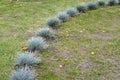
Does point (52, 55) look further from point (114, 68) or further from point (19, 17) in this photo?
point (19, 17)

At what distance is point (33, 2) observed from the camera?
1809cm

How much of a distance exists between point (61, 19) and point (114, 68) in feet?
17.9

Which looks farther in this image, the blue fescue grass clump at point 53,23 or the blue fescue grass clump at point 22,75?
the blue fescue grass clump at point 53,23

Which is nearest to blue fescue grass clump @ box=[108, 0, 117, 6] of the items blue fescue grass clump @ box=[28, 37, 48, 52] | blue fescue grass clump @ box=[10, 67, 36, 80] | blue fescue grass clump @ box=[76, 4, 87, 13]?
blue fescue grass clump @ box=[76, 4, 87, 13]

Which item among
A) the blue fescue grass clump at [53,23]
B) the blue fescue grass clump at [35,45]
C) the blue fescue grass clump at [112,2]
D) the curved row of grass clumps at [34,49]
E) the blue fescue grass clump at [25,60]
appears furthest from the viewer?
the blue fescue grass clump at [112,2]

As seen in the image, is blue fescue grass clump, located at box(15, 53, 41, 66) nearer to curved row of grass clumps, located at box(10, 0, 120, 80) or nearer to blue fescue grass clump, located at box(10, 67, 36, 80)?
curved row of grass clumps, located at box(10, 0, 120, 80)

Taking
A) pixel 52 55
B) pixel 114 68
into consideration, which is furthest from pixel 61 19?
pixel 114 68

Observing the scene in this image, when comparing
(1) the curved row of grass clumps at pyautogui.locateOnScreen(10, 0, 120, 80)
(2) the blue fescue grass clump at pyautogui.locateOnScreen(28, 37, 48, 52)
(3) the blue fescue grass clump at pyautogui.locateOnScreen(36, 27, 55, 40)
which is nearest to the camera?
(1) the curved row of grass clumps at pyautogui.locateOnScreen(10, 0, 120, 80)

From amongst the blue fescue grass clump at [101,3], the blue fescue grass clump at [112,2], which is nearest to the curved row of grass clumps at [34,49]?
the blue fescue grass clump at [101,3]

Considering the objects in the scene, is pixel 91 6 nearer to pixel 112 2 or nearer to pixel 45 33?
pixel 112 2

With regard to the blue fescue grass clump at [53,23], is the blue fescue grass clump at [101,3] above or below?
below

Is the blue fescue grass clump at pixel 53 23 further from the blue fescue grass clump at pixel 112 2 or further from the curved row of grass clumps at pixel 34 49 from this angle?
the blue fescue grass clump at pixel 112 2

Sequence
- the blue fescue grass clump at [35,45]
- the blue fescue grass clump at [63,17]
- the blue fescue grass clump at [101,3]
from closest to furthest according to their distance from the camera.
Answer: the blue fescue grass clump at [35,45]
the blue fescue grass clump at [63,17]
the blue fescue grass clump at [101,3]

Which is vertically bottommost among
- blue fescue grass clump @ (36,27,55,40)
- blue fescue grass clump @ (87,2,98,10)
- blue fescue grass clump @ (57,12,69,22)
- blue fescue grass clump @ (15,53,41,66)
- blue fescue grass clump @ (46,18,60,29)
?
blue fescue grass clump @ (87,2,98,10)
